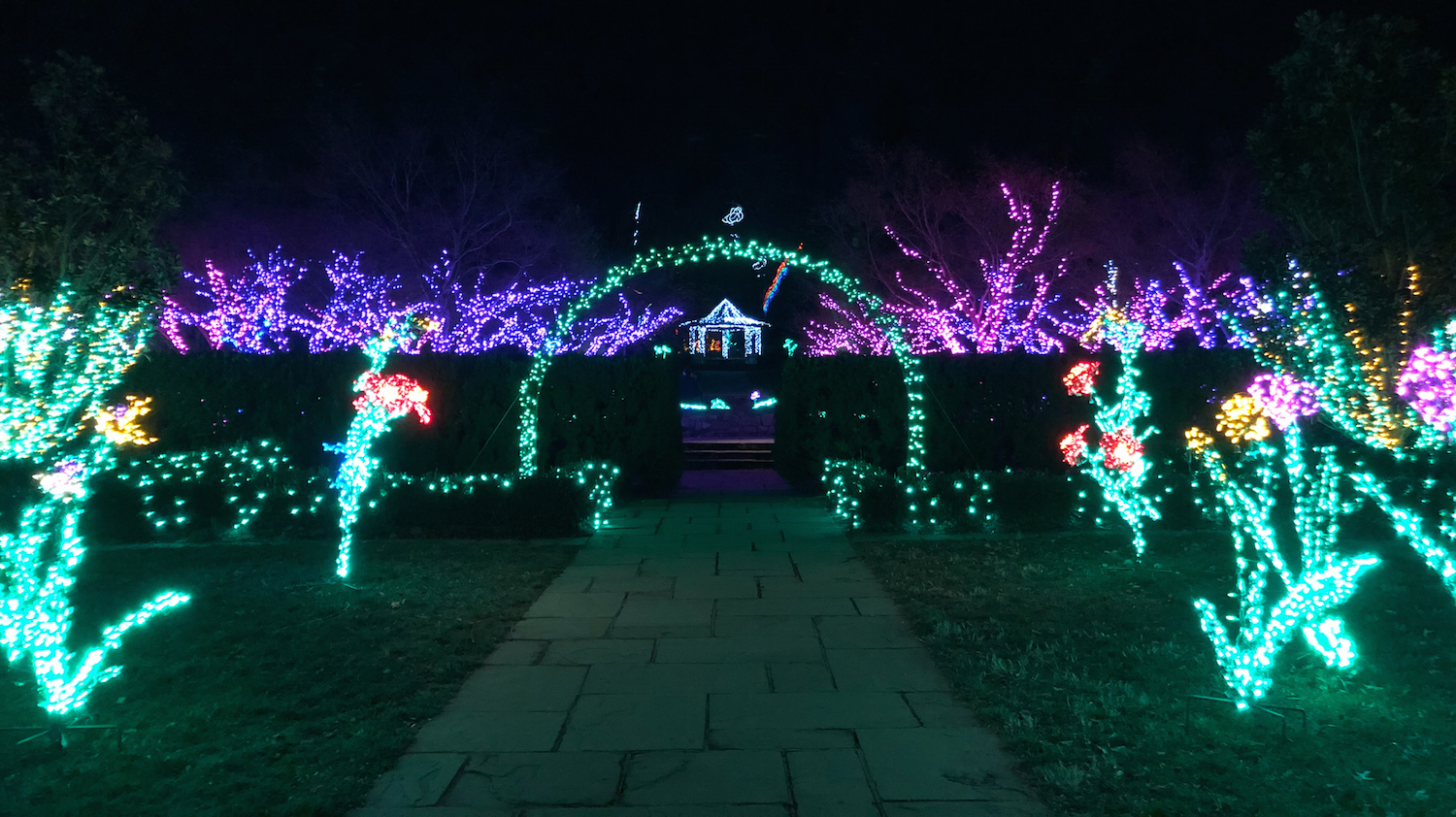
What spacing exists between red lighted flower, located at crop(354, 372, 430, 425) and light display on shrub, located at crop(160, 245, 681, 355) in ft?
31.9

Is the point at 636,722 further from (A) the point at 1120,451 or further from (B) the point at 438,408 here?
(B) the point at 438,408

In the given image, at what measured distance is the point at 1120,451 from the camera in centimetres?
730

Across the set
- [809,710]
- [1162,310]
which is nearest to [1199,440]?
[809,710]

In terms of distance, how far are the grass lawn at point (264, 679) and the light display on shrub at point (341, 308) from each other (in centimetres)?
973

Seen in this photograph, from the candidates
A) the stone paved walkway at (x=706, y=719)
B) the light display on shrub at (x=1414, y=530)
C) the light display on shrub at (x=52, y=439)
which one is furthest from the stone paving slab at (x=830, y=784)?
the light display on shrub at (x=52, y=439)

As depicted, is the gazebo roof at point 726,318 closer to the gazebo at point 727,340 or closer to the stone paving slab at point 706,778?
the gazebo at point 727,340

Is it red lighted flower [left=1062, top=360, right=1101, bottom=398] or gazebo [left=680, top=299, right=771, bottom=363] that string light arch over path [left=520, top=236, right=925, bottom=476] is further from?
gazebo [left=680, top=299, right=771, bottom=363]

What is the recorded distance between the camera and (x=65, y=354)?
4430 millimetres

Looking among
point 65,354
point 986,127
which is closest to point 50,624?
point 65,354

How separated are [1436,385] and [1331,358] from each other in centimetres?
72

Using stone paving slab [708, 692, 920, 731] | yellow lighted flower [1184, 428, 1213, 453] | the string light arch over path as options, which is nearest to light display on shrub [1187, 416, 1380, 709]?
yellow lighted flower [1184, 428, 1213, 453]

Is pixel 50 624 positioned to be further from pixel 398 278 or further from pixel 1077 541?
pixel 398 278

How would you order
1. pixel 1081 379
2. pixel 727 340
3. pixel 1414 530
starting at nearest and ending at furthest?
pixel 1414 530, pixel 1081 379, pixel 727 340

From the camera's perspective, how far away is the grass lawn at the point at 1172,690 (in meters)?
3.34
